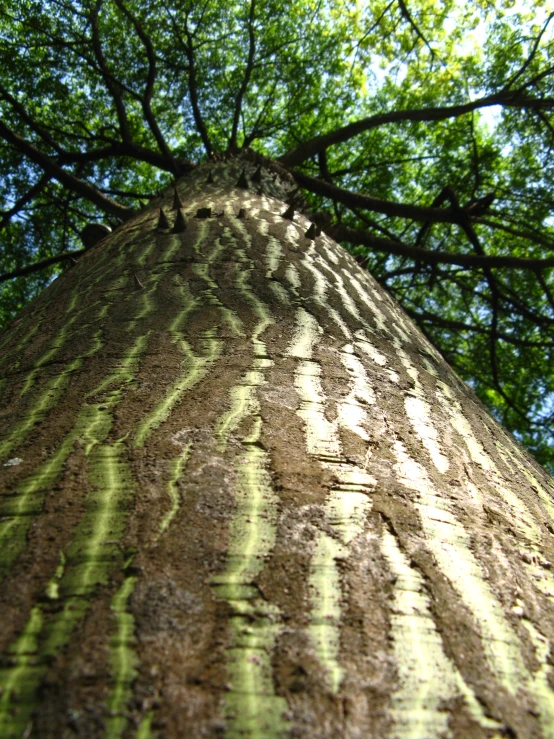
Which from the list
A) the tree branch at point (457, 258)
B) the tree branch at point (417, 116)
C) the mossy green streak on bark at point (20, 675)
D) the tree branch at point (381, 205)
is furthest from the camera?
the tree branch at point (417, 116)

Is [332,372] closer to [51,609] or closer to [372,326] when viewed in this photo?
[372,326]

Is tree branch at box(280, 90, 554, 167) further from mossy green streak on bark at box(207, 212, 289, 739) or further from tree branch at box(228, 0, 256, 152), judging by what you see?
mossy green streak on bark at box(207, 212, 289, 739)

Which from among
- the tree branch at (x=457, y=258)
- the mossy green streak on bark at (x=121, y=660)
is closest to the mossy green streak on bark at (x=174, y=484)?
the mossy green streak on bark at (x=121, y=660)

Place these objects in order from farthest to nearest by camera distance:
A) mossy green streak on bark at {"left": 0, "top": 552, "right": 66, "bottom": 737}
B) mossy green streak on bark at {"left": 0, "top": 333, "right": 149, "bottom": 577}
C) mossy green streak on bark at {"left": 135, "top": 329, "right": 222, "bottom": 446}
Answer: mossy green streak on bark at {"left": 135, "top": 329, "right": 222, "bottom": 446}
mossy green streak on bark at {"left": 0, "top": 333, "right": 149, "bottom": 577}
mossy green streak on bark at {"left": 0, "top": 552, "right": 66, "bottom": 737}

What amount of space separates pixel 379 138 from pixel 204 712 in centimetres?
850

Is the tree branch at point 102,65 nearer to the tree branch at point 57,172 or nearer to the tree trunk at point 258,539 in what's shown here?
the tree branch at point 57,172

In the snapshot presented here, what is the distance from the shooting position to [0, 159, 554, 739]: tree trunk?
0.62 metres

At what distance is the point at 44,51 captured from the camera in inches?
251

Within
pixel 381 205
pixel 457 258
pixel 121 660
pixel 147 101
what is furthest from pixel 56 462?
pixel 147 101

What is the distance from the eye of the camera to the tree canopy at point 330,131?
19.5 feet

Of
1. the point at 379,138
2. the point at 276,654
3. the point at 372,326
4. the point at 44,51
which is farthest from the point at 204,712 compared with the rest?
the point at 379,138

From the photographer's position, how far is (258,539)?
83 centimetres

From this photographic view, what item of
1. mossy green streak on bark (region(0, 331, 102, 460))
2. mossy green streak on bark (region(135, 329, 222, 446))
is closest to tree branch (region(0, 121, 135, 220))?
mossy green streak on bark (region(0, 331, 102, 460))

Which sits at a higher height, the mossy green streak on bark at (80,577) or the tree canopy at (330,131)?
the tree canopy at (330,131)
